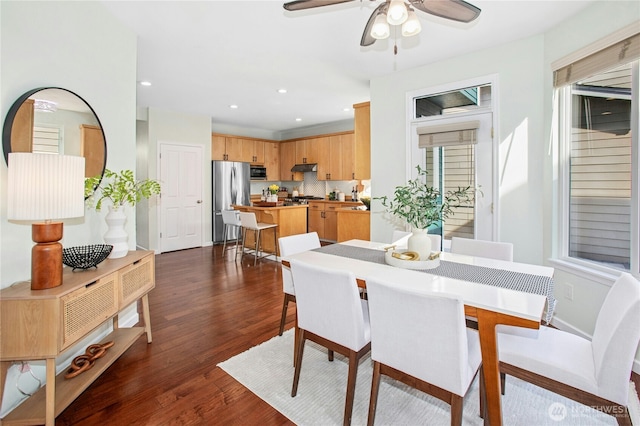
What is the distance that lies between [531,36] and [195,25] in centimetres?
311

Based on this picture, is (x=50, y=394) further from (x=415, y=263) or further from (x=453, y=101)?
(x=453, y=101)

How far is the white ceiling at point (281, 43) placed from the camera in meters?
2.55

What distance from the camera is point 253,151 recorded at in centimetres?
759

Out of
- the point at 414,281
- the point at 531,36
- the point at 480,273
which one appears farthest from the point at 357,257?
the point at 531,36

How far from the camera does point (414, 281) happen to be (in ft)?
5.75

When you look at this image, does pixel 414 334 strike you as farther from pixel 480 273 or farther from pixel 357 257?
pixel 357 257

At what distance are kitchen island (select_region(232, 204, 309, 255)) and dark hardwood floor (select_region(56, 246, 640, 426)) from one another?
1.22 metres

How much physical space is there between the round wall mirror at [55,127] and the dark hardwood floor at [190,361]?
146 centimetres

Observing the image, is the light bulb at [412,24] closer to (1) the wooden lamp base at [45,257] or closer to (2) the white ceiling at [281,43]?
(2) the white ceiling at [281,43]

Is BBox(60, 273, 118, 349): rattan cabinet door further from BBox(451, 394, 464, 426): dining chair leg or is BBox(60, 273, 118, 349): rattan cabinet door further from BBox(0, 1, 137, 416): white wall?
BBox(451, 394, 464, 426): dining chair leg

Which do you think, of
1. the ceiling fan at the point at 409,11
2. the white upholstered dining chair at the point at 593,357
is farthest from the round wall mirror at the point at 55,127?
the white upholstered dining chair at the point at 593,357

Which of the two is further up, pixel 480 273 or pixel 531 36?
pixel 531 36

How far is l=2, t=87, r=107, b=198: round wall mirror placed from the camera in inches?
70.9

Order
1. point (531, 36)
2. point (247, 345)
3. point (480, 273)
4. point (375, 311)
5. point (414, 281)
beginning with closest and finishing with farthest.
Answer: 1. point (375, 311)
2. point (414, 281)
3. point (480, 273)
4. point (247, 345)
5. point (531, 36)
